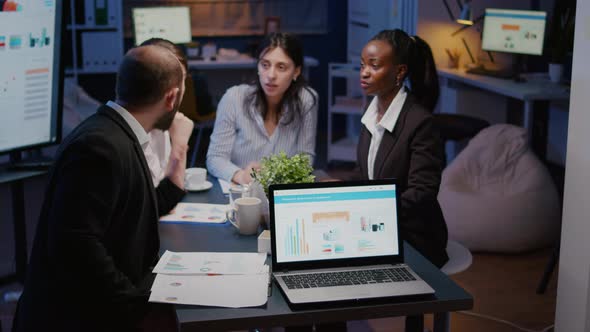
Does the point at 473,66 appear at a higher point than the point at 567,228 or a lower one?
higher

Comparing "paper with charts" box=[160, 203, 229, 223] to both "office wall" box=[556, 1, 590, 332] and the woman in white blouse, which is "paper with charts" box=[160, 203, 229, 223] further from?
"office wall" box=[556, 1, 590, 332]

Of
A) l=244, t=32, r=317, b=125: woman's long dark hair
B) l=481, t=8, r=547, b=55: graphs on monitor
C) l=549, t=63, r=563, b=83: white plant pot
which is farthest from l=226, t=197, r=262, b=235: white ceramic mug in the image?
l=481, t=8, r=547, b=55: graphs on monitor

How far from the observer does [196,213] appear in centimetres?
246

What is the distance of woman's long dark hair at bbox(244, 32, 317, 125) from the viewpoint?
10.3 feet

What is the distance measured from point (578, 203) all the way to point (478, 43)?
12.3 feet

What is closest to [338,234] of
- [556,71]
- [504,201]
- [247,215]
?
[247,215]

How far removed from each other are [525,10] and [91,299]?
4977mm

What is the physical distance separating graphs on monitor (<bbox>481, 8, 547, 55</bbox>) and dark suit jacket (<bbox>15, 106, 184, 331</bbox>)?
4.25 m

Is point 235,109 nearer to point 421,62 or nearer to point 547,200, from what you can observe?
point 421,62

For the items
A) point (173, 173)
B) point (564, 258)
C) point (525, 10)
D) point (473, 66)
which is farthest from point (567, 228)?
point (525, 10)

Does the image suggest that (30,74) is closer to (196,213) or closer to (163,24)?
(196,213)

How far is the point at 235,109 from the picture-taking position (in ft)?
10.4

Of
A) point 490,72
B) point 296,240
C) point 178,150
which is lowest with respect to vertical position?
point 296,240

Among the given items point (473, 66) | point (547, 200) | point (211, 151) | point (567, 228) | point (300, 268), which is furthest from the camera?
point (473, 66)
